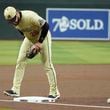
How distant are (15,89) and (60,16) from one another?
1579cm

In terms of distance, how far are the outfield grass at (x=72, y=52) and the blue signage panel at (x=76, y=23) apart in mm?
381

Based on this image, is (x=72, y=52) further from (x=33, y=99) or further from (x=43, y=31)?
(x=43, y=31)

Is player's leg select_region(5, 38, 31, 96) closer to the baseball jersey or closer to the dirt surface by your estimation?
the dirt surface

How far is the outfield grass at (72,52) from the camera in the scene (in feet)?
61.6

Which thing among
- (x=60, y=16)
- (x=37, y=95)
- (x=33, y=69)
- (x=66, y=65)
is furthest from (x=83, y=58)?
(x=37, y=95)

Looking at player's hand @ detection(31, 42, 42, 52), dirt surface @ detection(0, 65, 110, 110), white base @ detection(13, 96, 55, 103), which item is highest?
player's hand @ detection(31, 42, 42, 52)

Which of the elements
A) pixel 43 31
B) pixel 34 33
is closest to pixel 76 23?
pixel 34 33

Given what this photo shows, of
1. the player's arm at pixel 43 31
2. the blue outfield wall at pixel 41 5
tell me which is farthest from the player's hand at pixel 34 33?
the blue outfield wall at pixel 41 5

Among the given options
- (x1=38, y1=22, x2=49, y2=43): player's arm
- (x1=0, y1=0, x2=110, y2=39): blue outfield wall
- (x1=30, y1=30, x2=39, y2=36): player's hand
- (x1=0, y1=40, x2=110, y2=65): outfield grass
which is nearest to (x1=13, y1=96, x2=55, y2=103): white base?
(x1=38, y1=22, x2=49, y2=43): player's arm

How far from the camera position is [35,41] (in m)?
10.4

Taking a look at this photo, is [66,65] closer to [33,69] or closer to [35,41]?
[33,69]

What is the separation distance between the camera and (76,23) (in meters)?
26.5

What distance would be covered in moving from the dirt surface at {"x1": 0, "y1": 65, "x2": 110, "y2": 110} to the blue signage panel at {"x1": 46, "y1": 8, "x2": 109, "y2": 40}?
29.7ft

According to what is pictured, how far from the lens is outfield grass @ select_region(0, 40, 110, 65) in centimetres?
1878
